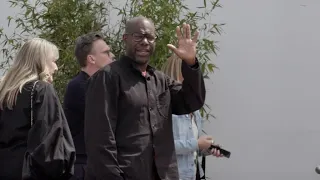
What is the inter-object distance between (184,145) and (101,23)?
206 centimetres

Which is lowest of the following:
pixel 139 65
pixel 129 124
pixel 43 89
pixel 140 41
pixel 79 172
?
pixel 79 172

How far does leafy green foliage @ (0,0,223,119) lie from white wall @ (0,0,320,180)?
17 centimetres

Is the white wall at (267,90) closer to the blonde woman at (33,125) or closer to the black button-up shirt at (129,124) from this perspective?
the black button-up shirt at (129,124)

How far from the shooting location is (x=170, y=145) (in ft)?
10.9

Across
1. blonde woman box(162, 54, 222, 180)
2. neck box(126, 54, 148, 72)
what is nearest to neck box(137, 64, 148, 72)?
neck box(126, 54, 148, 72)

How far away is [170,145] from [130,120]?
0.91 feet

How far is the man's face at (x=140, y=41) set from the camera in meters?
3.30

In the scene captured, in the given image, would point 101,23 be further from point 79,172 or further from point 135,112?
point 135,112

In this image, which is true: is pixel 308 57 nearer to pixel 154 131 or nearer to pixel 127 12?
pixel 127 12

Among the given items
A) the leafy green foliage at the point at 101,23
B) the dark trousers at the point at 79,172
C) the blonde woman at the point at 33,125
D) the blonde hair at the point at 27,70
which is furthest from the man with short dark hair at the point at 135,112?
the leafy green foliage at the point at 101,23

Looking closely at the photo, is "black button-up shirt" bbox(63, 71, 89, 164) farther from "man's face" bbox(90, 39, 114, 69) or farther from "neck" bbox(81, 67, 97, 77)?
"man's face" bbox(90, 39, 114, 69)

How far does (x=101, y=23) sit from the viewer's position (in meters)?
5.76

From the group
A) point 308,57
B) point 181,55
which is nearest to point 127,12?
point 308,57

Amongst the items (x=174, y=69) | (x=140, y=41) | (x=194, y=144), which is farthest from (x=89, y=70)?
(x=140, y=41)
